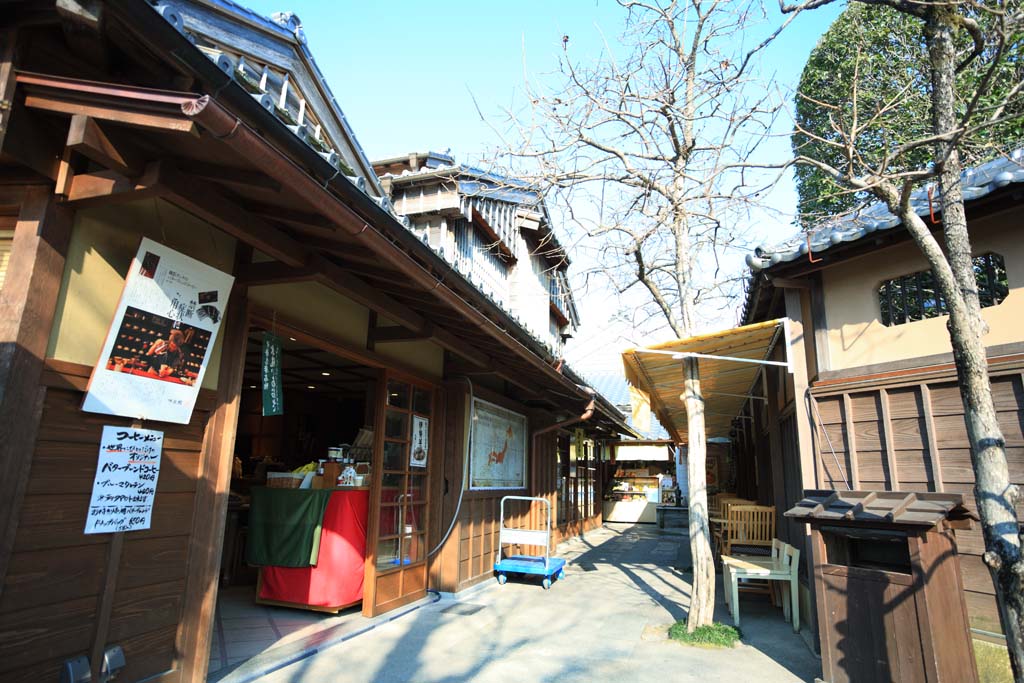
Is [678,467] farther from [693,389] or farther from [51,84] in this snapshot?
[51,84]

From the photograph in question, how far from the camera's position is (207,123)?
86.7 inches

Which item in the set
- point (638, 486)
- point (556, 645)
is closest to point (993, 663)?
point (556, 645)

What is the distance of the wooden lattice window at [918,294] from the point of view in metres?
4.67

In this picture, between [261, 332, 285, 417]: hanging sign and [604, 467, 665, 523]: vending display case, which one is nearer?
[261, 332, 285, 417]: hanging sign

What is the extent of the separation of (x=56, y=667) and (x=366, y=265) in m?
2.76

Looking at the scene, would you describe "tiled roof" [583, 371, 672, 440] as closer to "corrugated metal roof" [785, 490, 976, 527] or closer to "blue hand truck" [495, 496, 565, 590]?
"blue hand truck" [495, 496, 565, 590]

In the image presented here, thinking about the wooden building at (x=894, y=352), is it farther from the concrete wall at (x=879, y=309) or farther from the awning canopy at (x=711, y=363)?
the awning canopy at (x=711, y=363)

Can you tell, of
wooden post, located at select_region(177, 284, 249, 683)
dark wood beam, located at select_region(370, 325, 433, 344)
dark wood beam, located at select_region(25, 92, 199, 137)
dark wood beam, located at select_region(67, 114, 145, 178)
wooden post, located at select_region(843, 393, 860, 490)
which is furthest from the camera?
dark wood beam, located at select_region(370, 325, 433, 344)

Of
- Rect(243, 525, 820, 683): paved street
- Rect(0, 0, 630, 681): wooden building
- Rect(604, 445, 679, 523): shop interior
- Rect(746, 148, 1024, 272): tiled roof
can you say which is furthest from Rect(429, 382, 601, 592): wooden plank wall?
Rect(604, 445, 679, 523): shop interior

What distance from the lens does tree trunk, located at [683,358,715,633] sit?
222 inches

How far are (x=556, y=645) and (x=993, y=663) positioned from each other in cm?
327

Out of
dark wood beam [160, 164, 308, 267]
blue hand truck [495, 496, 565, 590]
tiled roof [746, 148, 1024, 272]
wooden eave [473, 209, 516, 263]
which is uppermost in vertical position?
wooden eave [473, 209, 516, 263]

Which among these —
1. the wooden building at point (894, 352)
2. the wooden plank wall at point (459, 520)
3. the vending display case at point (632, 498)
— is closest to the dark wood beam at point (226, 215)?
the wooden plank wall at point (459, 520)

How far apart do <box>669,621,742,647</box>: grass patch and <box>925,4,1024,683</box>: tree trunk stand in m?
2.80
